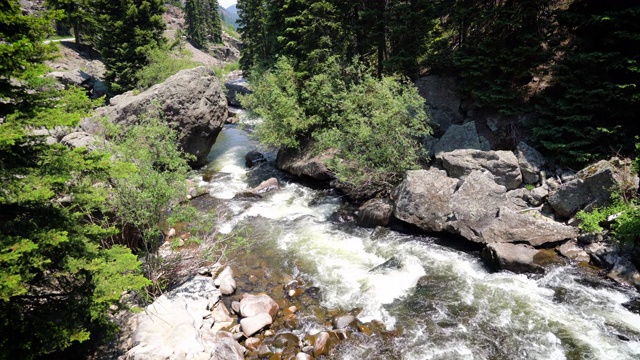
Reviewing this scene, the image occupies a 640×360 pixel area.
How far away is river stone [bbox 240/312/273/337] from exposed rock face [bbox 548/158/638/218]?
1245 cm

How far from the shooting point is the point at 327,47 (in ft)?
79.0

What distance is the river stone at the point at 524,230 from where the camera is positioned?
13078 mm

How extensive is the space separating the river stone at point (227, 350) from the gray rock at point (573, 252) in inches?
470

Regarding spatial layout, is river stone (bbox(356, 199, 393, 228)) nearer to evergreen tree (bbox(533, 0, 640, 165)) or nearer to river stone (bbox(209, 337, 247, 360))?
evergreen tree (bbox(533, 0, 640, 165))

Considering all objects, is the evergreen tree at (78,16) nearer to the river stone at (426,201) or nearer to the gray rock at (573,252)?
the river stone at (426,201)

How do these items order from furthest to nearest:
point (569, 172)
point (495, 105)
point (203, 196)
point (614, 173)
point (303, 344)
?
point (203, 196)
point (495, 105)
point (569, 172)
point (614, 173)
point (303, 344)

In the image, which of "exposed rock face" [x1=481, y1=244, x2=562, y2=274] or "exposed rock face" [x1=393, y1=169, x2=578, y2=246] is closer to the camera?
"exposed rock face" [x1=481, y1=244, x2=562, y2=274]

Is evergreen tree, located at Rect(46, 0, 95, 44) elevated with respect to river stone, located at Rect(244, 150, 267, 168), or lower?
elevated

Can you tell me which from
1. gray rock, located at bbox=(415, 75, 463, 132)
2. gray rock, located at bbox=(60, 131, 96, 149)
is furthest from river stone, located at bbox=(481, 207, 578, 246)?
gray rock, located at bbox=(60, 131, 96, 149)

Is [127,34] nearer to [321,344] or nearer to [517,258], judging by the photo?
[321,344]

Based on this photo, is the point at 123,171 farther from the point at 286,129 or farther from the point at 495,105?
the point at 495,105

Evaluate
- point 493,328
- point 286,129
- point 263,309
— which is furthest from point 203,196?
point 493,328

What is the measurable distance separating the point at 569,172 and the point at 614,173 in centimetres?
237

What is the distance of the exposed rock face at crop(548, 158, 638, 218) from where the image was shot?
12.9 metres
